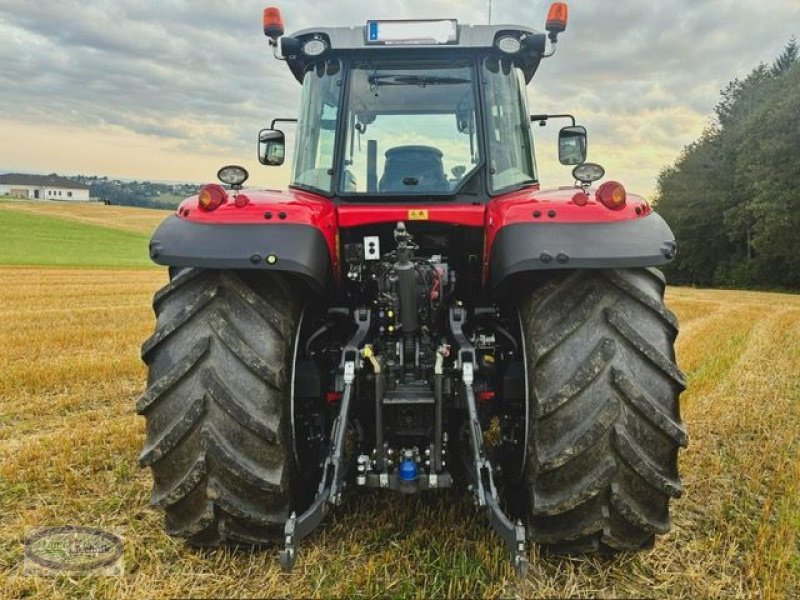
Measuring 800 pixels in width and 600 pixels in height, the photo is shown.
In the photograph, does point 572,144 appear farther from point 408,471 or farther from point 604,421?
point 408,471

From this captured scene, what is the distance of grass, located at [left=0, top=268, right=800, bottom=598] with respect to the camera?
2775mm

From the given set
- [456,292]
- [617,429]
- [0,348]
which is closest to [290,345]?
[456,292]

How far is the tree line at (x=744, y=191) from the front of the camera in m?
30.8

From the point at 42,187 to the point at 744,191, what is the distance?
10897cm

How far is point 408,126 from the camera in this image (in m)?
3.72

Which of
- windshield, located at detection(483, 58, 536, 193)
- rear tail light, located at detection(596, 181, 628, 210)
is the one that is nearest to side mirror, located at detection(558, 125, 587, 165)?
windshield, located at detection(483, 58, 536, 193)

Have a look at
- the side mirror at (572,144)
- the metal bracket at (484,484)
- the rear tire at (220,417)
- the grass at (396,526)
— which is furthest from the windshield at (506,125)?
the grass at (396,526)

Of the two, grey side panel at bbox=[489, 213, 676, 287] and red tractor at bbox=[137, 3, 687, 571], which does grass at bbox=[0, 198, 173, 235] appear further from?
grey side panel at bbox=[489, 213, 676, 287]

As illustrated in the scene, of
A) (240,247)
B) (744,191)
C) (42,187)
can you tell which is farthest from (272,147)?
(42,187)

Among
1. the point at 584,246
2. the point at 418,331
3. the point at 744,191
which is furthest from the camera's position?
the point at 744,191

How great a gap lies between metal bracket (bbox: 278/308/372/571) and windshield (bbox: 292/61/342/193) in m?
1.07

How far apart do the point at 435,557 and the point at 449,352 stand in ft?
3.01

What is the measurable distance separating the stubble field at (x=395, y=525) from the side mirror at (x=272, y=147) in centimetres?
217

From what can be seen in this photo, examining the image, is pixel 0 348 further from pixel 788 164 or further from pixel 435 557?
pixel 788 164
